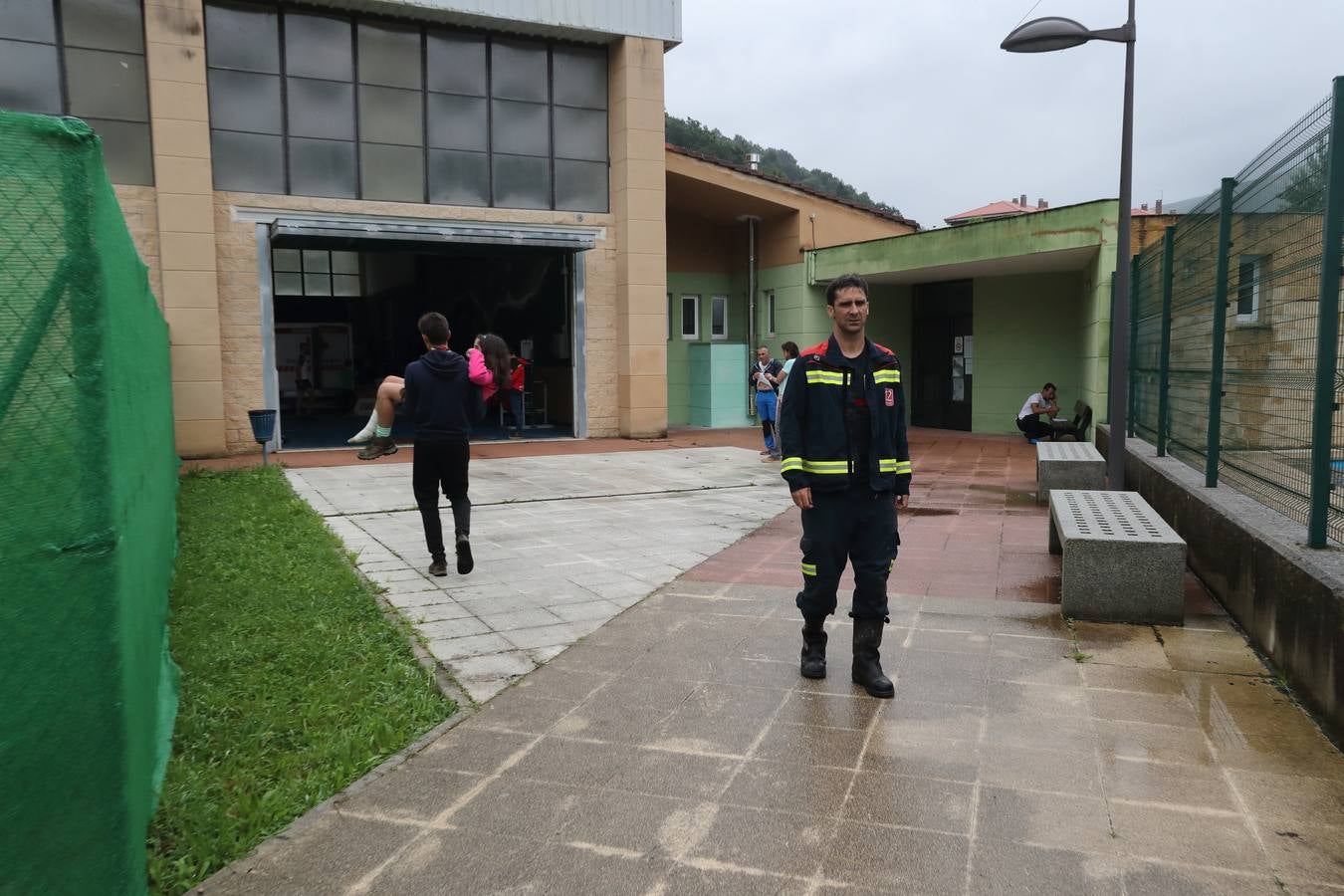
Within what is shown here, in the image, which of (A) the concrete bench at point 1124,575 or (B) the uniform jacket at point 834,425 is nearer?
(B) the uniform jacket at point 834,425

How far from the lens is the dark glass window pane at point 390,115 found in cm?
1573

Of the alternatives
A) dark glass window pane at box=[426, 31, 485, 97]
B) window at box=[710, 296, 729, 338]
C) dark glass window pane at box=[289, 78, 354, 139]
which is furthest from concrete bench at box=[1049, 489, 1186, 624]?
window at box=[710, 296, 729, 338]

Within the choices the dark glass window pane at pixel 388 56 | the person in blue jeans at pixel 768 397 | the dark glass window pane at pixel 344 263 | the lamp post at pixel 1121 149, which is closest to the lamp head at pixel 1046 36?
the lamp post at pixel 1121 149

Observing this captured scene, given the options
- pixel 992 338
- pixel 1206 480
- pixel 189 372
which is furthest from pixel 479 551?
pixel 992 338

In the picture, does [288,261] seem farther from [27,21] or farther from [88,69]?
[27,21]

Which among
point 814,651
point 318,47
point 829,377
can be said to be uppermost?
point 318,47

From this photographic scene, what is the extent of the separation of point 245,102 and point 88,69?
2.02 meters

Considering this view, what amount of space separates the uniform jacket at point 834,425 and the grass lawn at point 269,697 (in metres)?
1.88

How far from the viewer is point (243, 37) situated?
1490 centimetres

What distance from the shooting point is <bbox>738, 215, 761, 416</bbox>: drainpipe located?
2148 cm

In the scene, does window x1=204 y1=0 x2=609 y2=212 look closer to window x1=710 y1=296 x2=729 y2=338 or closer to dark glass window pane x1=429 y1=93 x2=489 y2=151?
dark glass window pane x1=429 y1=93 x2=489 y2=151

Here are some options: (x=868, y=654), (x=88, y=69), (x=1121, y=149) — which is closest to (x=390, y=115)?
(x=88, y=69)

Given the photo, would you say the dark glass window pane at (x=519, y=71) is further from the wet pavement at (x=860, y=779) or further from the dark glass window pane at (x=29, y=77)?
the wet pavement at (x=860, y=779)

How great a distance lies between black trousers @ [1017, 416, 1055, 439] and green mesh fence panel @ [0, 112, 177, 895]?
53.0 ft
